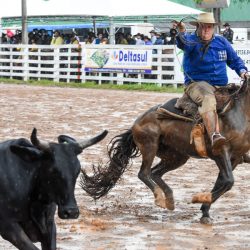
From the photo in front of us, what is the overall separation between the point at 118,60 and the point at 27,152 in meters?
22.5

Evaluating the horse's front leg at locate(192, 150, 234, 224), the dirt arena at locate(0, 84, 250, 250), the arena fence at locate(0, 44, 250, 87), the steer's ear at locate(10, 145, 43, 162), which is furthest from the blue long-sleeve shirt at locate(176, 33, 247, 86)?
the arena fence at locate(0, 44, 250, 87)

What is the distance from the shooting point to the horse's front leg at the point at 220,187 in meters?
8.99

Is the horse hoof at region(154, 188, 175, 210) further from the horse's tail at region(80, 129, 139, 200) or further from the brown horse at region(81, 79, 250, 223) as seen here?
the horse's tail at region(80, 129, 139, 200)

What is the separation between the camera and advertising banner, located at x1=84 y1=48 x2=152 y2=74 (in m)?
27.9

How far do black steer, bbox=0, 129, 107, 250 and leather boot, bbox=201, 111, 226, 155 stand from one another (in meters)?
2.88

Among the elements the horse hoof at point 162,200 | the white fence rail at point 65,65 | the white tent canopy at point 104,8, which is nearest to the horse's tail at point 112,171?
the horse hoof at point 162,200

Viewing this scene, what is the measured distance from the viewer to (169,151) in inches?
388

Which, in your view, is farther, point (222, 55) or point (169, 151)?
point (169, 151)

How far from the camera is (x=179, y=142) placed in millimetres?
9523

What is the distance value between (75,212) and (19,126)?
435 inches

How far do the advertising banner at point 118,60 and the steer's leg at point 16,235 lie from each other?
2170 cm

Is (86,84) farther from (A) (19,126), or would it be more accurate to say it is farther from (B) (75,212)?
(B) (75,212)

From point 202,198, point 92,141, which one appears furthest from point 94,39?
point 92,141

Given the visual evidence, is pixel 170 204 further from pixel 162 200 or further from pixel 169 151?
pixel 169 151
